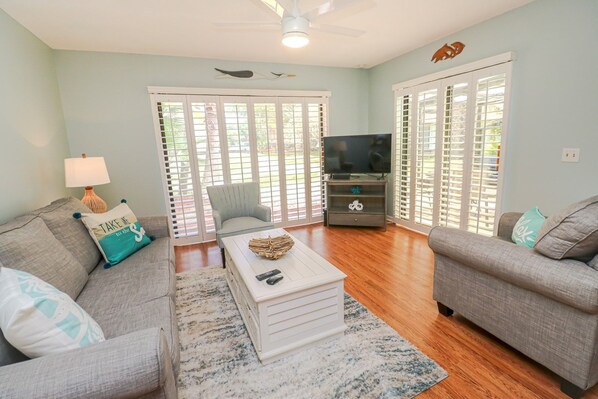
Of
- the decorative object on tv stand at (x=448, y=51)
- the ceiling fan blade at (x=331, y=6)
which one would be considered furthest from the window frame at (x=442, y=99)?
the ceiling fan blade at (x=331, y=6)

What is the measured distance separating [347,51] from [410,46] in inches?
30.8

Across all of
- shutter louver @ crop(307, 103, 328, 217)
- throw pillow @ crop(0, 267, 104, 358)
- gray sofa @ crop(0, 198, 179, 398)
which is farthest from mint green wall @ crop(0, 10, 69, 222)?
shutter louver @ crop(307, 103, 328, 217)

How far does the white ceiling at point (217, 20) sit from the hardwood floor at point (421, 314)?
2.21 metres

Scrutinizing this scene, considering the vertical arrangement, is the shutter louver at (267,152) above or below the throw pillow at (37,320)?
above

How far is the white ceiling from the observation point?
238cm

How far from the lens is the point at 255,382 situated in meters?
1.63

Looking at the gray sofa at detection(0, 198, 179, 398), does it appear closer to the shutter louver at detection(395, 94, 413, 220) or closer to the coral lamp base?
the coral lamp base

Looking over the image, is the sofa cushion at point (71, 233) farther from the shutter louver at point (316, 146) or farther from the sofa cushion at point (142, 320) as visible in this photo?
the shutter louver at point (316, 146)

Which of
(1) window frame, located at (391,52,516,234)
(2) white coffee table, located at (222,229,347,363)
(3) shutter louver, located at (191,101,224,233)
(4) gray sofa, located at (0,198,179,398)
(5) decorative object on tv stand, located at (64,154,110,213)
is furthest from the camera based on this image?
(3) shutter louver, located at (191,101,224,233)

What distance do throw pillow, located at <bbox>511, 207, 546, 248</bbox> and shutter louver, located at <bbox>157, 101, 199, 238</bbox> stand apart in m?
3.48

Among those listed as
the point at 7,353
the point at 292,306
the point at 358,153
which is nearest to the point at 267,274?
the point at 292,306

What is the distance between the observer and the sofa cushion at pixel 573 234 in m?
1.39

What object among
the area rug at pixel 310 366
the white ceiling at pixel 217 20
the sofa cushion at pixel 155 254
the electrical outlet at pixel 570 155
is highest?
the white ceiling at pixel 217 20

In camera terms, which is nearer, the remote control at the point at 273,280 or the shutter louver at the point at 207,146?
the remote control at the point at 273,280
